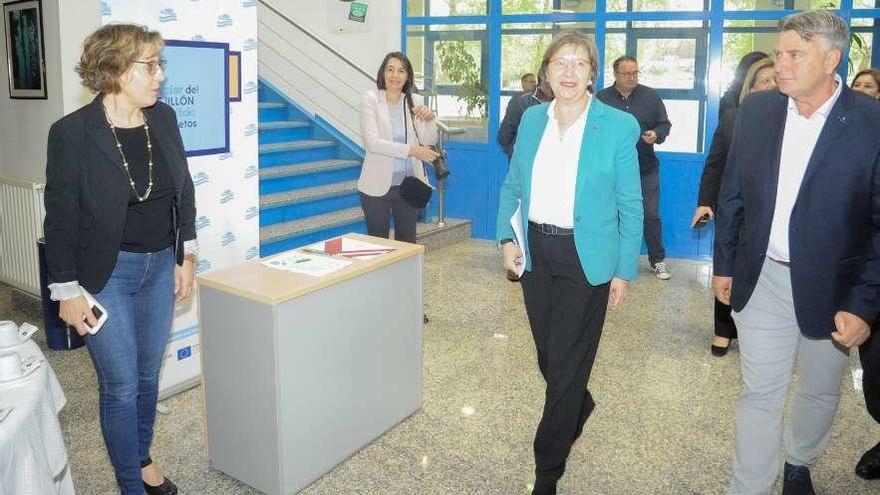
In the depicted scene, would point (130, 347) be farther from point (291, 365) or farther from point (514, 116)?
point (514, 116)

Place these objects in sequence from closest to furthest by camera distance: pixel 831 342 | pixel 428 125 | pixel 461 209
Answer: pixel 831 342 → pixel 428 125 → pixel 461 209

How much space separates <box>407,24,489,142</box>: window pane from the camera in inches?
298

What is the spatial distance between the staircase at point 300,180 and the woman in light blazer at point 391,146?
5.71 ft

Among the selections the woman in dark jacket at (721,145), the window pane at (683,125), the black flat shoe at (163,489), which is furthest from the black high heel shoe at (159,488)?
the window pane at (683,125)

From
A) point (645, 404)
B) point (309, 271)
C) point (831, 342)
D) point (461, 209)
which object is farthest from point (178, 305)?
point (461, 209)

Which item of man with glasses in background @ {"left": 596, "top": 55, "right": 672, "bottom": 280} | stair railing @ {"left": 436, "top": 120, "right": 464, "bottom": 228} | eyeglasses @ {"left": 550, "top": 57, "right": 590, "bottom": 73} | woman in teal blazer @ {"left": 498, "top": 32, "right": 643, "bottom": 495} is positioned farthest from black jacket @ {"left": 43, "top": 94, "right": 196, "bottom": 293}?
stair railing @ {"left": 436, "top": 120, "right": 464, "bottom": 228}

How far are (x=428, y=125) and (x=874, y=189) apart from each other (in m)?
2.75

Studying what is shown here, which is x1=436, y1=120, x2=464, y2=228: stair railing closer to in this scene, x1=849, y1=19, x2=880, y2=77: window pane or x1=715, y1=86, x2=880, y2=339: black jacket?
x1=849, y1=19, x2=880, y2=77: window pane

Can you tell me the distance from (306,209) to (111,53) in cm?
440

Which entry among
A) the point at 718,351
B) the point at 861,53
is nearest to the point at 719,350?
the point at 718,351

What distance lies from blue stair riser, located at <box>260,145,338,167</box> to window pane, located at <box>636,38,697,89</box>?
3.06 m

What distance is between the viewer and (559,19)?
715cm

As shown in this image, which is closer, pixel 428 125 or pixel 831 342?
pixel 831 342

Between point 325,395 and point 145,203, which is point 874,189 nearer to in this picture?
point 325,395
